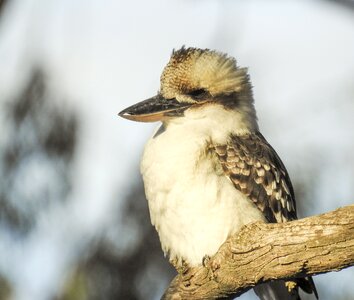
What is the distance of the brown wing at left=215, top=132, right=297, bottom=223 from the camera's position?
17.4 ft

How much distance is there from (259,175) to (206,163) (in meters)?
0.27

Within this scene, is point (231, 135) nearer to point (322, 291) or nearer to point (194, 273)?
point (194, 273)

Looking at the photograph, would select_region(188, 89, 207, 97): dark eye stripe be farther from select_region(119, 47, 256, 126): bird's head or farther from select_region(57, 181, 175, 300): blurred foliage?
select_region(57, 181, 175, 300): blurred foliage

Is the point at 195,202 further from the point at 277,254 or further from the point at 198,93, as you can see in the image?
the point at 277,254

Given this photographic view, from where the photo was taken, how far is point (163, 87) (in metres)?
5.66

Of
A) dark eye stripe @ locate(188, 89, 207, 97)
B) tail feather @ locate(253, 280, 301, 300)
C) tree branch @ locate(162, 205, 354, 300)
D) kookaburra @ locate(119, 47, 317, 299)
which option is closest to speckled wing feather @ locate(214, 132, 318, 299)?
kookaburra @ locate(119, 47, 317, 299)

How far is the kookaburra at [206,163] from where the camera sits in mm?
5246

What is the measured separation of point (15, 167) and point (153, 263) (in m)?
1.04

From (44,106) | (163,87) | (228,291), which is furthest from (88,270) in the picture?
(228,291)

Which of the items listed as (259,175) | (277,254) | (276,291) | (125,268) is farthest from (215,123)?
(125,268)

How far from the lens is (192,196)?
17.1 feet

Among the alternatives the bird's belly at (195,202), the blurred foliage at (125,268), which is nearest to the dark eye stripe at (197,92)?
the bird's belly at (195,202)

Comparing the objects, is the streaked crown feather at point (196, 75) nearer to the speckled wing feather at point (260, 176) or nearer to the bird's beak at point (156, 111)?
the bird's beak at point (156, 111)

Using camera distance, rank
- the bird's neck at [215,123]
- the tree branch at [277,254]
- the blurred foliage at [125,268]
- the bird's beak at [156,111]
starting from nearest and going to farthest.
A: the tree branch at [277,254]
the bird's neck at [215,123]
the bird's beak at [156,111]
the blurred foliage at [125,268]
